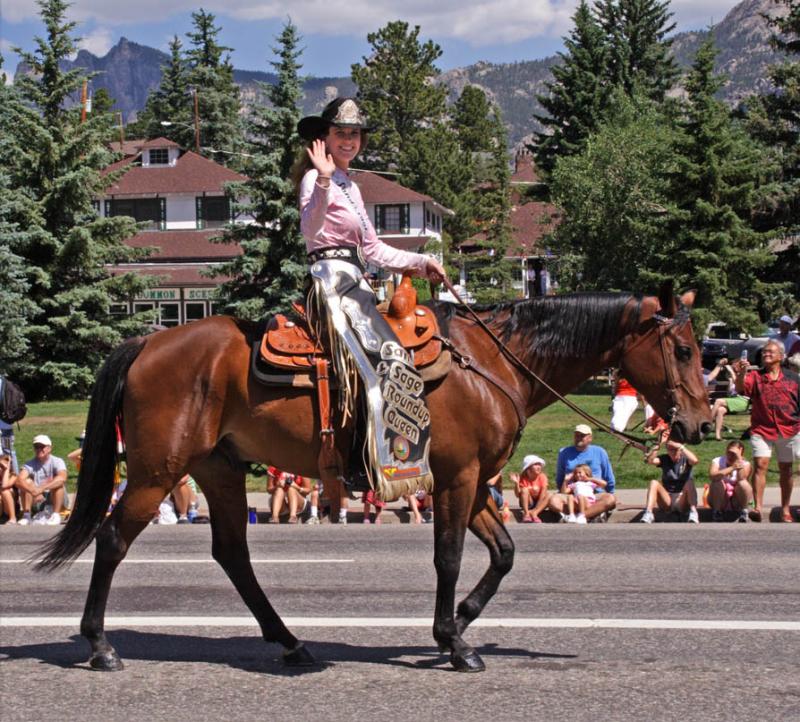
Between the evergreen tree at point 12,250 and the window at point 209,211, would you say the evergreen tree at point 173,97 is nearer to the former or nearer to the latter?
the window at point 209,211

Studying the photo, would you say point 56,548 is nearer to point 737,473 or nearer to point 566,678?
point 566,678

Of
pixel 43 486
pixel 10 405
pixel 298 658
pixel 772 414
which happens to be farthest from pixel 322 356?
pixel 10 405

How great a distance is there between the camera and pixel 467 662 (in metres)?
6.52

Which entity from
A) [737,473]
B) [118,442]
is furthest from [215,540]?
[737,473]

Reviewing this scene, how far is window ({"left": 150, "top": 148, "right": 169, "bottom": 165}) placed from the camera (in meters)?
72.0

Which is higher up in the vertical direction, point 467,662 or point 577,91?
point 577,91

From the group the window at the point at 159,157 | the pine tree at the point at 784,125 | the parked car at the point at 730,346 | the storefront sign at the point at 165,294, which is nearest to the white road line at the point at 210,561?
the parked car at the point at 730,346

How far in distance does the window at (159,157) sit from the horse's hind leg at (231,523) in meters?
67.3

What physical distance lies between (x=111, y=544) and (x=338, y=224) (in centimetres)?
220

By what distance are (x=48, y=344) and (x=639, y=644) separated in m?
32.7

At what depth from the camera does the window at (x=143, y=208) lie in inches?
2665

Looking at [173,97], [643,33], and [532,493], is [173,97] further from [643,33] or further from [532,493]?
[532,493]

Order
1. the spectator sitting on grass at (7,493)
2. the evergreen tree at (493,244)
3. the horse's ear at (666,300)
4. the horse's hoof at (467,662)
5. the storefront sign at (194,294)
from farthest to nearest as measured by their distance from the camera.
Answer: the evergreen tree at (493,244), the storefront sign at (194,294), the spectator sitting on grass at (7,493), the horse's ear at (666,300), the horse's hoof at (467,662)

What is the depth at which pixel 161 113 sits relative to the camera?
316 feet
